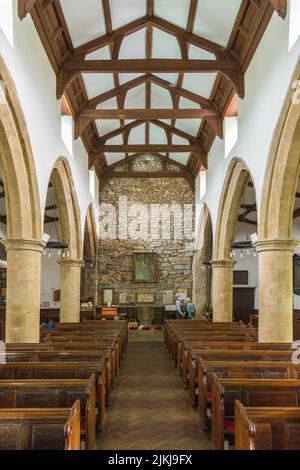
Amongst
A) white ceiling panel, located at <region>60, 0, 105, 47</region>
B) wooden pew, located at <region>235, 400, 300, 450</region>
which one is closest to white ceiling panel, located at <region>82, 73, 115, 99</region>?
white ceiling panel, located at <region>60, 0, 105, 47</region>

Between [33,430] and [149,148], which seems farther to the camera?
[149,148]

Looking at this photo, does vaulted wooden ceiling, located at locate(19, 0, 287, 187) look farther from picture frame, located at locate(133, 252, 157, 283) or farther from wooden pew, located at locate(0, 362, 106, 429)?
picture frame, located at locate(133, 252, 157, 283)

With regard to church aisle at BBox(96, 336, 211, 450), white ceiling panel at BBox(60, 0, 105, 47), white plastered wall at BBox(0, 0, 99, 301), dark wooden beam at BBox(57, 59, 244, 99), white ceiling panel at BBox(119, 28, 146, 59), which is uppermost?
white ceiling panel at BBox(119, 28, 146, 59)

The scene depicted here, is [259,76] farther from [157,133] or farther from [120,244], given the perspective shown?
[120,244]

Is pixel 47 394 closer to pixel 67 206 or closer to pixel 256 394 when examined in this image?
pixel 256 394

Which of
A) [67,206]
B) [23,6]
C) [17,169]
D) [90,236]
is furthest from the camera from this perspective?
[90,236]

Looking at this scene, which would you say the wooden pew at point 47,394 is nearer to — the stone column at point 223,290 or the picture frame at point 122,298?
the stone column at point 223,290

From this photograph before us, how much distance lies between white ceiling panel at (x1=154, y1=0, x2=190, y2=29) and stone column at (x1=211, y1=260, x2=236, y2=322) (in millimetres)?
7786

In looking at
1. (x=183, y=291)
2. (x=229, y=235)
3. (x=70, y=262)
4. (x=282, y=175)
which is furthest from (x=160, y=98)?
(x=183, y=291)

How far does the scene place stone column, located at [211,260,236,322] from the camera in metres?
15.3

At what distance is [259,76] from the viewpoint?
10.2 meters

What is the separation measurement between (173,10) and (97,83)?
3.70 meters

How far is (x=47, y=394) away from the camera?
4895 mm

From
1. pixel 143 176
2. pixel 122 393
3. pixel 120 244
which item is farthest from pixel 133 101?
pixel 122 393
